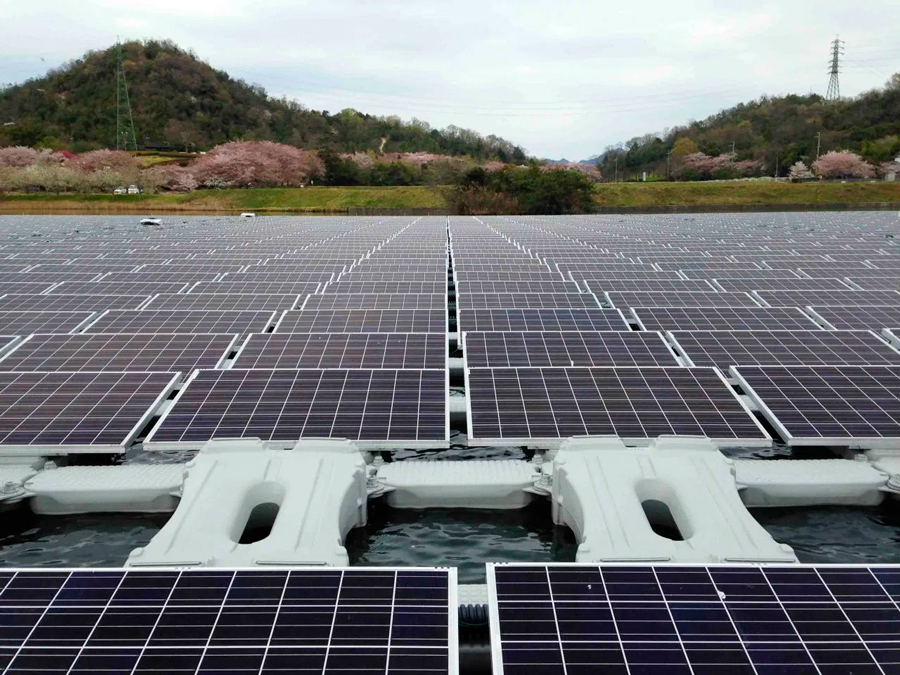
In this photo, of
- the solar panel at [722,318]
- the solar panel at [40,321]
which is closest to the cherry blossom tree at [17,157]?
the solar panel at [40,321]

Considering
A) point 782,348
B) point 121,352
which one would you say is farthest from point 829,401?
point 121,352

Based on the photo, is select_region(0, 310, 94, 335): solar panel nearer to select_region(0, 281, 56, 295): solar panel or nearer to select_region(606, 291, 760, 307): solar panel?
select_region(0, 281, 56, 295): solar panel

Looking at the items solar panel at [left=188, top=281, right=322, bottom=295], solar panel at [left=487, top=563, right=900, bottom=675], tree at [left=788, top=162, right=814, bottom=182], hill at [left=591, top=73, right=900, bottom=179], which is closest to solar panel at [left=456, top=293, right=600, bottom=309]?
solar panel at [left=188, top=281, right=322, bottom=295]

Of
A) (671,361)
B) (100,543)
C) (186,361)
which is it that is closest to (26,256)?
(186,361)

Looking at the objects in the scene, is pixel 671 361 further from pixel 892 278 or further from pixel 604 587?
pixel 892 278

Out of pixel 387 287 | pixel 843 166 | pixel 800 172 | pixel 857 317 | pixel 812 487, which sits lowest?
pixel 812 487

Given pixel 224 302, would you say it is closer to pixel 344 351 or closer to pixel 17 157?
pixel 344 351
